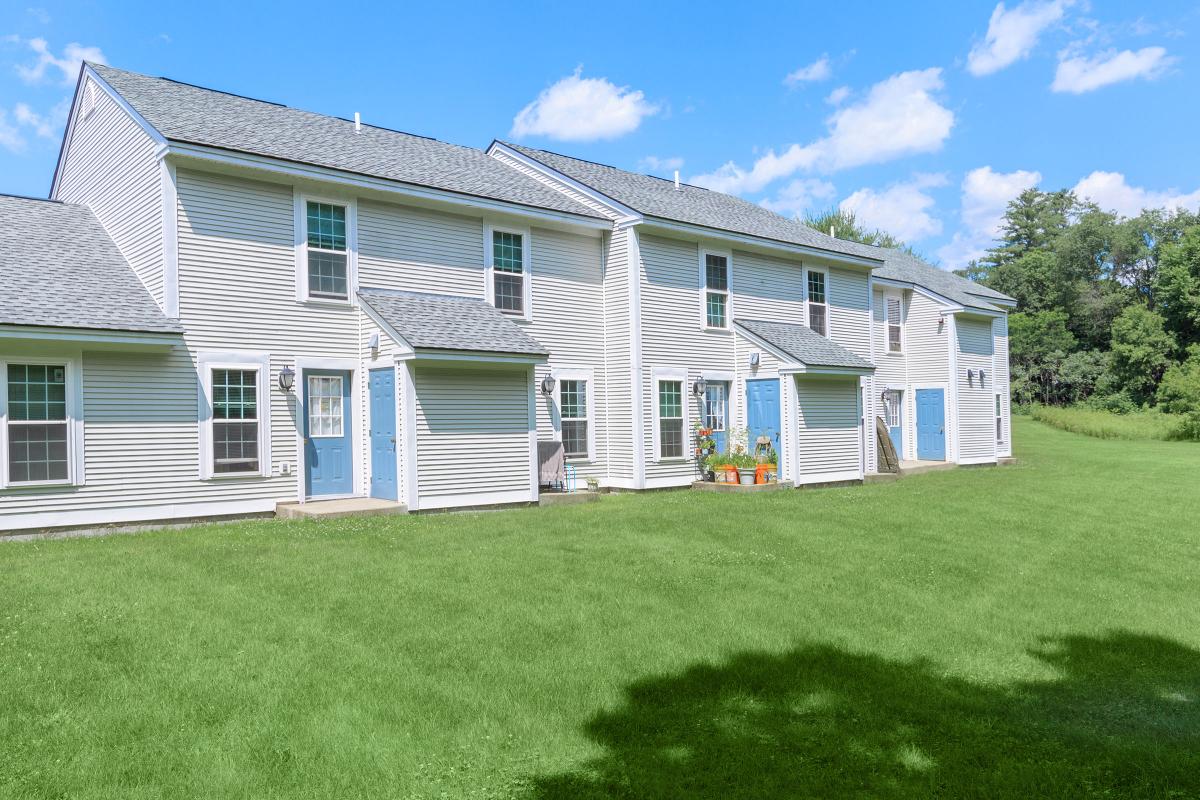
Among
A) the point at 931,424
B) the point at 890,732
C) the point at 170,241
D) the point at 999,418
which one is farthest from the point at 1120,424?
the point at 890,732

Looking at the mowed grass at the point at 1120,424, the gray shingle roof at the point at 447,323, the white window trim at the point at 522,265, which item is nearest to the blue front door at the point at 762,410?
the white window trim at the point at 522,265

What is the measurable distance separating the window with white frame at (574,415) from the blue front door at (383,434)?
161 inches

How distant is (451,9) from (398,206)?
16.5 ft

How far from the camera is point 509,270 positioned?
53.1ft

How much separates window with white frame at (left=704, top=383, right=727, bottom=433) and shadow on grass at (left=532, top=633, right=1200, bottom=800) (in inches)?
490

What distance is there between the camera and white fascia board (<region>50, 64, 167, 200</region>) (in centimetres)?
1220

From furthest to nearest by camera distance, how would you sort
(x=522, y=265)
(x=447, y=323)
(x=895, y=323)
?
(x=895, y=323)
(x=522, y=265)
(x=447, y=323)

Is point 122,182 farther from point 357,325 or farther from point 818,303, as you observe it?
point 818,303

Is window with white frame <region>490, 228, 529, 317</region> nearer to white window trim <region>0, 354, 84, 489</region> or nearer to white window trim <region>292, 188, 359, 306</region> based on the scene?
white window trim <region>292, 188, 359, 306</region>

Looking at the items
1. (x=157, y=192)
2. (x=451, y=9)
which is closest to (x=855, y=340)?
(x=451, y=9)

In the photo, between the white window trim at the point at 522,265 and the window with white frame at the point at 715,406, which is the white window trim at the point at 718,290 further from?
the white window trim at the point at 522,265

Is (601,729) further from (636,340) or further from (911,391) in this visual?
(911,391)

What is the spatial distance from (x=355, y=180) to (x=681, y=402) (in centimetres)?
806

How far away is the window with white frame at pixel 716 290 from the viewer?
730 inches
